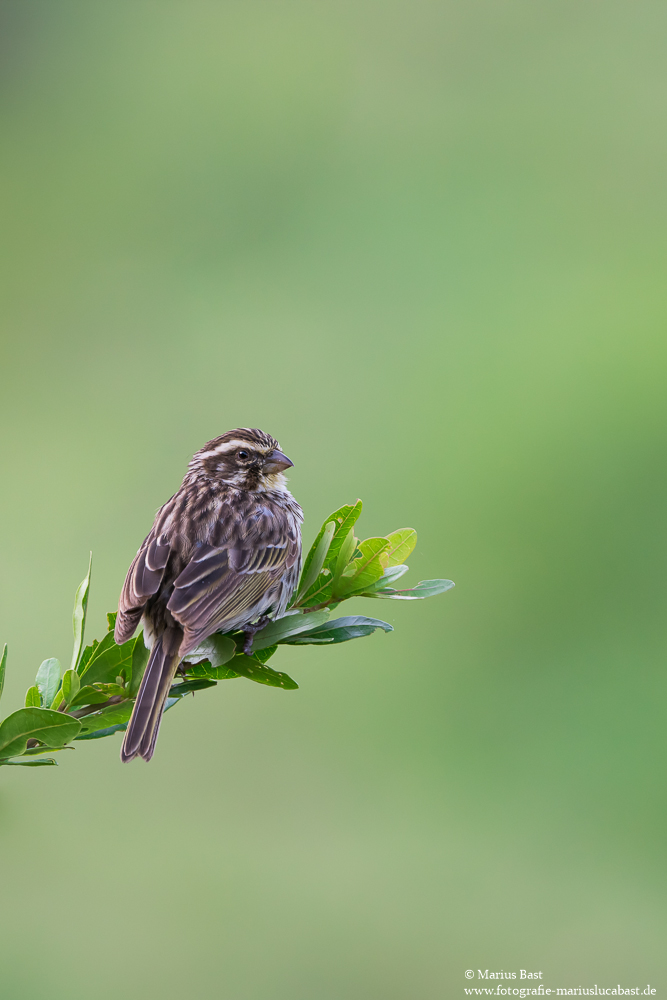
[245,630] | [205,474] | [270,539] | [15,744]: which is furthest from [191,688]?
[205,474]

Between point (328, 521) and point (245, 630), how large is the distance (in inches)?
6.9

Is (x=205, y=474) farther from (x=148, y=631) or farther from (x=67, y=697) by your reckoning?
(x=67, y=697)

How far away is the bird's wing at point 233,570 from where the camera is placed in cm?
88

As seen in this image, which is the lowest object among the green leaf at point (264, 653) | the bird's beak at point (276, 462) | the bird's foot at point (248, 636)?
the green leaf at point (264, 653)

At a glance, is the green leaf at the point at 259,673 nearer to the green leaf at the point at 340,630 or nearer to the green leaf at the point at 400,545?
the green leaf at the point at 340,630

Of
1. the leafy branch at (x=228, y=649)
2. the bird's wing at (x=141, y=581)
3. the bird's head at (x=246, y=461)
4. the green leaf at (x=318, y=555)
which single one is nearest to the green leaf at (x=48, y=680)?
the leafy branch at (x=228, y=649)

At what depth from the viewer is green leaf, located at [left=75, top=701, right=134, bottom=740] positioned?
2.22ft

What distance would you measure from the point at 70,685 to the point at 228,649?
0.19 m

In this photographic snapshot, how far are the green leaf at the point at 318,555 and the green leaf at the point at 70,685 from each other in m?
0.23

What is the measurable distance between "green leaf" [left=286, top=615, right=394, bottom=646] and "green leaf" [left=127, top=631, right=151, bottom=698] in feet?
0.41

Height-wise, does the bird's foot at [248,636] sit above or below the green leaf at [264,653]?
above

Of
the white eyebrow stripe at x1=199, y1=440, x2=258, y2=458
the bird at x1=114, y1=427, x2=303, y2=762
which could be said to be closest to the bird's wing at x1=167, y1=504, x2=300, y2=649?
the bird at x1=114, y1=427, x2=303, y2=762

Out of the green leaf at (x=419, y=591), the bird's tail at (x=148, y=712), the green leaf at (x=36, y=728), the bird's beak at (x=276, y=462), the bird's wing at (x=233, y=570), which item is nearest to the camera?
the green leaf at (x=36, y=728)

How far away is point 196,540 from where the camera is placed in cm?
107
